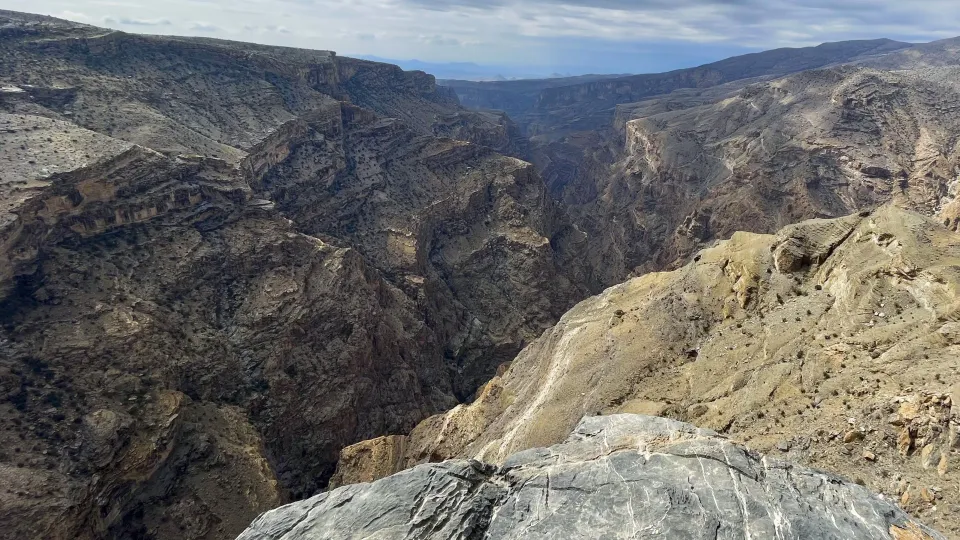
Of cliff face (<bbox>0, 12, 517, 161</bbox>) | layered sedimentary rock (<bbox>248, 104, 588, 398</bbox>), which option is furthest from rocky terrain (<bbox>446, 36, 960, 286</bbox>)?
cliff face (<bbox>0, 12, 517, 161</bbox>)

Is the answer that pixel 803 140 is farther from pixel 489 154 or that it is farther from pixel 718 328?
pixel 718 328

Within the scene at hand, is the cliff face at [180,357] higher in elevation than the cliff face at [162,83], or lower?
lower

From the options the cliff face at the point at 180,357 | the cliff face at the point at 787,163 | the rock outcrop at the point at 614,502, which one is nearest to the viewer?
the rock outcrop at the point at 614,502

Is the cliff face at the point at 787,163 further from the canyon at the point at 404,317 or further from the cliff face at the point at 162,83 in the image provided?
the cliff face at the point at 162,83

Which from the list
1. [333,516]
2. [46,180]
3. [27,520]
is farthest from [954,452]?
[46,180]

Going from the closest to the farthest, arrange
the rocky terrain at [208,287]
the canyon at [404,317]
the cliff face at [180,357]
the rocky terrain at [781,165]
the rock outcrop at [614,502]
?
the rock outcrop at [614,502], the canyon at [404,317], the cliff face at [180,357], the rocky terrain at [208,287], the rocky terrain at [781,165]

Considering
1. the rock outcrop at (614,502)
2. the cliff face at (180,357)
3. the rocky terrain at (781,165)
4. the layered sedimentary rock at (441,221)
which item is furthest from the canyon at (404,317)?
the rocky terrain at (781,165)

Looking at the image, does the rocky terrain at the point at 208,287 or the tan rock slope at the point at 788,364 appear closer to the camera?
the tan rock slope at the point at 788,364

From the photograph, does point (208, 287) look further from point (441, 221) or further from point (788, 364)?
point (788, 364)
